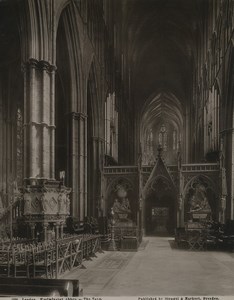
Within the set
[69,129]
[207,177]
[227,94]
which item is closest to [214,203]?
[207,177]

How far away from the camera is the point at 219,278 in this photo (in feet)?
37.7

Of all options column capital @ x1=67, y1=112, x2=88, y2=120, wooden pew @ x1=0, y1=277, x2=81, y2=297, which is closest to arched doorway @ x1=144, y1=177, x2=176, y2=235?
column capital @ x1=67, y1=112, x2=88, y2=120

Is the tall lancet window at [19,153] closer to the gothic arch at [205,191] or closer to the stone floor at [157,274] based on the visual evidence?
the gothic arch at [205,191]

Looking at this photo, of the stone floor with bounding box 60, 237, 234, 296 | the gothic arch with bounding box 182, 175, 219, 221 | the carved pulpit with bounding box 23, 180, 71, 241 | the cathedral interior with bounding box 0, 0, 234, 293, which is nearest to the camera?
the stone floor with bounding box 60, 237, 234, 296

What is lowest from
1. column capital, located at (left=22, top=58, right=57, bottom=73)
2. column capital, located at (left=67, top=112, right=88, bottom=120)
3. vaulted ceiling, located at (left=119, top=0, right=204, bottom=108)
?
column capital, located at (left=67, top=112, right=88, bottom=120)

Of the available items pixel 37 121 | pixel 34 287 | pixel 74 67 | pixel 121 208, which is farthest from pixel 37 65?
pixel 34 287

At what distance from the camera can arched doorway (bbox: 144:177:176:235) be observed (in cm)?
3086

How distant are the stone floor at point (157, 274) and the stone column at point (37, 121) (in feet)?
13.3

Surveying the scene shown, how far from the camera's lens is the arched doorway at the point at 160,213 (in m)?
30.9

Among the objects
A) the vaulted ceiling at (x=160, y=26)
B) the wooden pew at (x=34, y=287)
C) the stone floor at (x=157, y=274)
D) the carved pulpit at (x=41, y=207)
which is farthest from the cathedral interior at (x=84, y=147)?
the wooden pew at (x=34, y=287)

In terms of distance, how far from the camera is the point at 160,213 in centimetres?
3269

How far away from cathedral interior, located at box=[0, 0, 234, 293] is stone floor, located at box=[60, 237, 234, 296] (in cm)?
100

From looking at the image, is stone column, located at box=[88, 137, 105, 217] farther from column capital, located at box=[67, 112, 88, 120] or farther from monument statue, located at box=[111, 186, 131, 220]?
column capital, located at box=[67, 112, 88, 120]

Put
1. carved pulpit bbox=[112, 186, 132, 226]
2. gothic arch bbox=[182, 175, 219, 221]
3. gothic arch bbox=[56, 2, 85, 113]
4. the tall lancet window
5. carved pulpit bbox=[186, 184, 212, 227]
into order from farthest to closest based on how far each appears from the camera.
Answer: the tall lancet window → carved pulpit bbox=[112, 186, 132, 226] → gothic arch bbox=[182, 175, 219, 221] → carved pulpit bbox=[186, 184, 212, 227] → gothic arch bbox=[56, 2, 85, 113]
